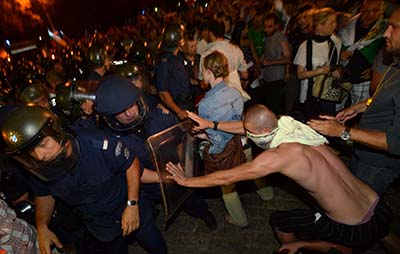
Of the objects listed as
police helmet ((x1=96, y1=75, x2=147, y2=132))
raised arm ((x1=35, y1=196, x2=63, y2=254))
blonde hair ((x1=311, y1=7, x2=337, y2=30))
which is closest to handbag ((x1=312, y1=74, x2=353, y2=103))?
blonde hair ((x1=311, y1=7, x2=337, y2=30))

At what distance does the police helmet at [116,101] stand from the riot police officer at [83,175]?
0.24 metres

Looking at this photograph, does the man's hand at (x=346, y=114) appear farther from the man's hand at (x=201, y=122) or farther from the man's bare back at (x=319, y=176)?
the man's hand at (x=201, y=122)

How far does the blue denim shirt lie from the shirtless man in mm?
636

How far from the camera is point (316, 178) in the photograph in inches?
93.9

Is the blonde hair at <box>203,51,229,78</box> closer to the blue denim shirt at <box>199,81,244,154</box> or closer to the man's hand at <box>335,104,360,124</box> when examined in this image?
the blue denim shirt at <box>199,81,244,154</box>

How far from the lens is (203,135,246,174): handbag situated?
10.5 feet

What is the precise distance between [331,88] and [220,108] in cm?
201

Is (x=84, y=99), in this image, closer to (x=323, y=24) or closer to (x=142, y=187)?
(x=142, y=187)

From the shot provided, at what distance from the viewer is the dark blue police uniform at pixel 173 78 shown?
4.09 metres

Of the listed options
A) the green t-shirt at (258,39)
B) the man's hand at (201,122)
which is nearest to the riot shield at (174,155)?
the man's hand at (201,122)

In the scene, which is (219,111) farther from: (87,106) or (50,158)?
(50,158)

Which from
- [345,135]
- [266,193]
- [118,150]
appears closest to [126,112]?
[118,150]

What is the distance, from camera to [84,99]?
3.46 metres

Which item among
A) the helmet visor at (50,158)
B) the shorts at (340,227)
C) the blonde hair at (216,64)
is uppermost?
the blonde hair at (216,64)
